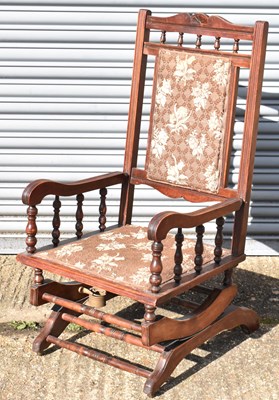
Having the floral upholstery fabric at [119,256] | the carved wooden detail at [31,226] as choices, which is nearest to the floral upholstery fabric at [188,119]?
the floral upholstery fabric at [119,256]

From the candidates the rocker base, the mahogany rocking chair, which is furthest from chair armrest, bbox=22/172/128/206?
the rocker base

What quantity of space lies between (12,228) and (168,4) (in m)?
1.67

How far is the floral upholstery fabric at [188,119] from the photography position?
4.58 metres

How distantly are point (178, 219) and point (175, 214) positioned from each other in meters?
0.03

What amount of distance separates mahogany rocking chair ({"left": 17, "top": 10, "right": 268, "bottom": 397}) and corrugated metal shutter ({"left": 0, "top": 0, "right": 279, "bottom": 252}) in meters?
0.83

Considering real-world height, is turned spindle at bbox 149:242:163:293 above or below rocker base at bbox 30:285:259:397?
above

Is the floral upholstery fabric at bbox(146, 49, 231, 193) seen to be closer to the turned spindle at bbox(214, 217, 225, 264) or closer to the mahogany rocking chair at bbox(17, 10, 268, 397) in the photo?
the mahogany rocking chair at bbox(17, 10, 268, 397)

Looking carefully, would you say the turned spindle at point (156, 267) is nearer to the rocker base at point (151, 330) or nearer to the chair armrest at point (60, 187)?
the rocker base at point (151, 330)

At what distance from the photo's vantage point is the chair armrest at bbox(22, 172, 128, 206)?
4391 millimetres

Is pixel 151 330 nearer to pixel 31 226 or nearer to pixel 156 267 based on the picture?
pixel 156 267

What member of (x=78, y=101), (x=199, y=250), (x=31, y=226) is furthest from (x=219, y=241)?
(x=78, y=101)

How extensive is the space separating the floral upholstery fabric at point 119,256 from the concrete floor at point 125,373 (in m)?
0.52

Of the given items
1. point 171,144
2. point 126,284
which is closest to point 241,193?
point 171,144

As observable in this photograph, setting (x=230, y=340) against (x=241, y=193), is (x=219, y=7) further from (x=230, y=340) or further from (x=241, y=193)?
(x=230, y=340)
